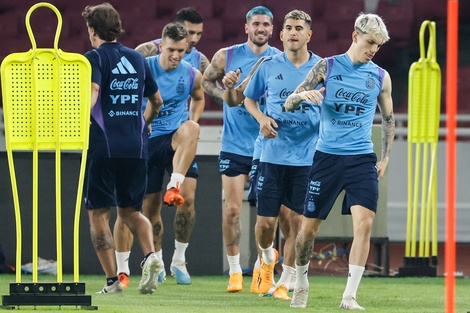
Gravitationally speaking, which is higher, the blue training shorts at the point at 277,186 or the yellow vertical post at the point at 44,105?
the yellow vertical post at the point at 44,105

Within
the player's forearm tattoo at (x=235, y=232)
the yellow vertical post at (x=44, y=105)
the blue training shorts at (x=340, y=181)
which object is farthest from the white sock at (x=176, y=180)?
the yellow vertical post at (x=44, y=105)

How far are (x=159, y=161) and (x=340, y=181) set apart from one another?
10.9 ft

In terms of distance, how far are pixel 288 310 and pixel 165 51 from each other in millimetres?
3409

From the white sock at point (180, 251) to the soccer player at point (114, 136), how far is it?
7.14 feet

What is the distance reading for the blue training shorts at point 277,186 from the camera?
937 cm

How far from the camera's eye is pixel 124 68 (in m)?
8.93

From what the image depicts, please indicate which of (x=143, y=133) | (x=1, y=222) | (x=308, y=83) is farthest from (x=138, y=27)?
(x=308, y=83)

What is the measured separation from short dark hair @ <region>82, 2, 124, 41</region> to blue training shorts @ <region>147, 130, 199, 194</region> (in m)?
2.36

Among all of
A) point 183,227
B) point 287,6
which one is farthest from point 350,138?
point 287,6

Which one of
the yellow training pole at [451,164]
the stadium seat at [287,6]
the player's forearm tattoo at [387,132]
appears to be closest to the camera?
the yellow training pole at [451,164]

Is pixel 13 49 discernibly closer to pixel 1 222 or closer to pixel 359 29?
pixel 1 222

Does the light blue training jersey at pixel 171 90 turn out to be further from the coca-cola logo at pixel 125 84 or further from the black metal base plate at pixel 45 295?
the black metal base plate at pixel 45 295

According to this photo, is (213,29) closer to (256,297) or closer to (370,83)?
(256,297)

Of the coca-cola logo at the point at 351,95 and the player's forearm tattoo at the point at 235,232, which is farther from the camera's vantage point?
the player's forearm tattoo at the point at 235,232
